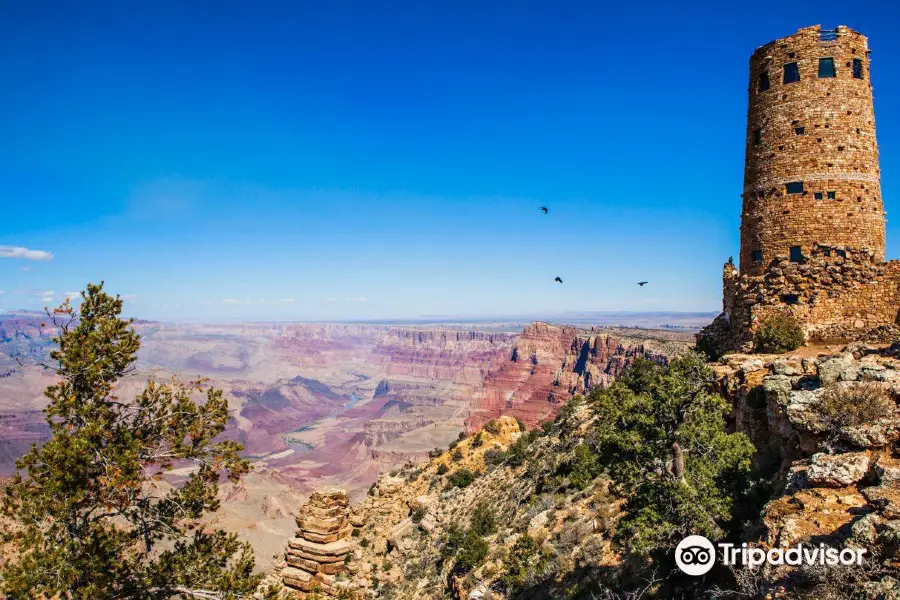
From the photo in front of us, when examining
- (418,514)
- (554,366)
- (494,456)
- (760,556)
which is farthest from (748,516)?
(554,366)

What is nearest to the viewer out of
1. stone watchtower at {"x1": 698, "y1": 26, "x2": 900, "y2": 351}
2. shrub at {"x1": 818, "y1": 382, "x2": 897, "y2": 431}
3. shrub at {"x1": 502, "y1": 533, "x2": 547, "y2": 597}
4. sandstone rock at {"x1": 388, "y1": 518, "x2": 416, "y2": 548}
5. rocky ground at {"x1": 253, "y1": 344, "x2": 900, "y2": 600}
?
rocky ground at {"x1": 253, "y1": 344, "x2": 900, "y2": 600}

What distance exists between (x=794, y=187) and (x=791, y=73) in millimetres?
4376

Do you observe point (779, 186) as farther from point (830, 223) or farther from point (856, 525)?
point (856, 525)

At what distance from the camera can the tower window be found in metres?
19.2

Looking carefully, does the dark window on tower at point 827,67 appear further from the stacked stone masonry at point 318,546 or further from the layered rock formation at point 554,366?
the layered rock formation at point 554,366

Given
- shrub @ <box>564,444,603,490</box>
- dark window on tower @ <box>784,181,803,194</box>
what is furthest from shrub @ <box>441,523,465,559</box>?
dark window on tower @ <box>784,181,803,194</box>

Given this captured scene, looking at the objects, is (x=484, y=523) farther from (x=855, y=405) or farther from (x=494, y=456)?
(x=855, y=405)

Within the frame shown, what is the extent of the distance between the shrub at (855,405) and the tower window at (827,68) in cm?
1430

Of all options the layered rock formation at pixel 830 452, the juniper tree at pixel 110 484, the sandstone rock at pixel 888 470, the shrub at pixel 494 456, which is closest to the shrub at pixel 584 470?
the layered rock formation at pixel 830 452

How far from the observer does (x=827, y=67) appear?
757 inches

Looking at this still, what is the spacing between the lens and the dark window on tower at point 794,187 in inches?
765

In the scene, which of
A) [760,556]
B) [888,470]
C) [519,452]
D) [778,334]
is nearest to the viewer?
Result: [760,556]

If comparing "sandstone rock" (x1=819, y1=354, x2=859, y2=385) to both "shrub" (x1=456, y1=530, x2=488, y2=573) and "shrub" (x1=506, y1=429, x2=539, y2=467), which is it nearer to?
"shrub" (x1=456, y1=530, x2=488, y2=573)

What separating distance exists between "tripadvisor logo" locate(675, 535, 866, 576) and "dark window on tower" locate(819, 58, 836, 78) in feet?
59.6
